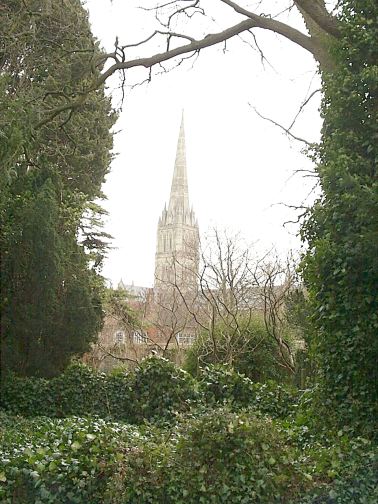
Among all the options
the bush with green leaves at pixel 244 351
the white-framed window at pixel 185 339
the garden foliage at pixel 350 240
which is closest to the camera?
the garden foliage at pixel 350 240

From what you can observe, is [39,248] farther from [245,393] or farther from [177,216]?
[177,216]

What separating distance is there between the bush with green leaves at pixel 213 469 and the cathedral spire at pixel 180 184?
91.3 feet

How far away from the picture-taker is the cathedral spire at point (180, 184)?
106ft

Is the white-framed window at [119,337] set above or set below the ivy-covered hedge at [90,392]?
above

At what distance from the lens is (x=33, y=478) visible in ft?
13.5

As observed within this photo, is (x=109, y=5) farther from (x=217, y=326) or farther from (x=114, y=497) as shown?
(x=217, y=326)

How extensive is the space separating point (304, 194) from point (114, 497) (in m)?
6.15

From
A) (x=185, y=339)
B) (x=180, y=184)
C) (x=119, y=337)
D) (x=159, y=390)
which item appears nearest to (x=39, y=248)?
(x=159, y=390)

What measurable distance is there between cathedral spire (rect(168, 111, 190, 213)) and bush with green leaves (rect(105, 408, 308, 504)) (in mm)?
27843

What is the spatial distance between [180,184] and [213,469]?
3101 cm

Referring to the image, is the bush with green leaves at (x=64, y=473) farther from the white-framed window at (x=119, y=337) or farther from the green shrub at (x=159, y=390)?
the white-framed window at (x=119, y=337)

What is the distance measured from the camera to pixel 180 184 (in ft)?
114

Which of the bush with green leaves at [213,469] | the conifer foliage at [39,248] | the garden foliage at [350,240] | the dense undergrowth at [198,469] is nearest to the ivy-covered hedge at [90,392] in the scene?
the conifer foliage at [39,248]

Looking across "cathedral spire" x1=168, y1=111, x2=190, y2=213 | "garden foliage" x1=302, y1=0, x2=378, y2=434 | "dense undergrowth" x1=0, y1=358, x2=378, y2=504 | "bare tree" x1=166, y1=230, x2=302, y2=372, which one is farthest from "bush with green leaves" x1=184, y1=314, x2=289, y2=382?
"cathedral spire" x1=168, y1=111, x2=190, y2=213
